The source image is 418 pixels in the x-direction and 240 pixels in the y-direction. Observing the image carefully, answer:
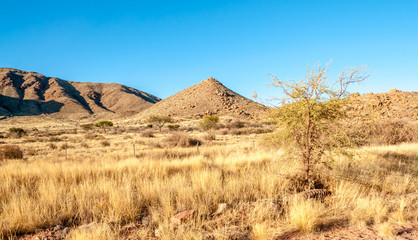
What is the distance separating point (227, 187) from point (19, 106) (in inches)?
5759

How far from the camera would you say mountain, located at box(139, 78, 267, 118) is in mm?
70044

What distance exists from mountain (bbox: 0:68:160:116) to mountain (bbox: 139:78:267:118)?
3194 cm

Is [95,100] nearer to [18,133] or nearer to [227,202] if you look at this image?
[18,133]

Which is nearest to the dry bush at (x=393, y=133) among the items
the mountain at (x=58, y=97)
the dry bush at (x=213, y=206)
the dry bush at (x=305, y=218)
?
the dry bush at (x=213, y=206)

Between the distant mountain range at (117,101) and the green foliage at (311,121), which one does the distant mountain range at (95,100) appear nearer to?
the distant mountain range at (117,101)

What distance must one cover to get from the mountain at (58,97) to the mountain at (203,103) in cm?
3194

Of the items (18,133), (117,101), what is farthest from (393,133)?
(117,101)

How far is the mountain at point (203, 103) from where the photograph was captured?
7004 cm

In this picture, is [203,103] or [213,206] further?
[203,103]

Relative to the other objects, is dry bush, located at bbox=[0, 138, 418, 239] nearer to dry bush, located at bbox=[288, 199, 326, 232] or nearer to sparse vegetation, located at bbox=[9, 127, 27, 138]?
dry bush, located at bbox=[288, 199, 326, 232]

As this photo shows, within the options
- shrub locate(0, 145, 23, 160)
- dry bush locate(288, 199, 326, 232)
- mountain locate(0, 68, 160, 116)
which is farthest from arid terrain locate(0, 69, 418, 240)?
mountain locate(0, 68, 160, 116)

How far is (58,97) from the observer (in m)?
141

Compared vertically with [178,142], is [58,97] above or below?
above

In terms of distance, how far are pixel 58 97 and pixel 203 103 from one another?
359 ft
